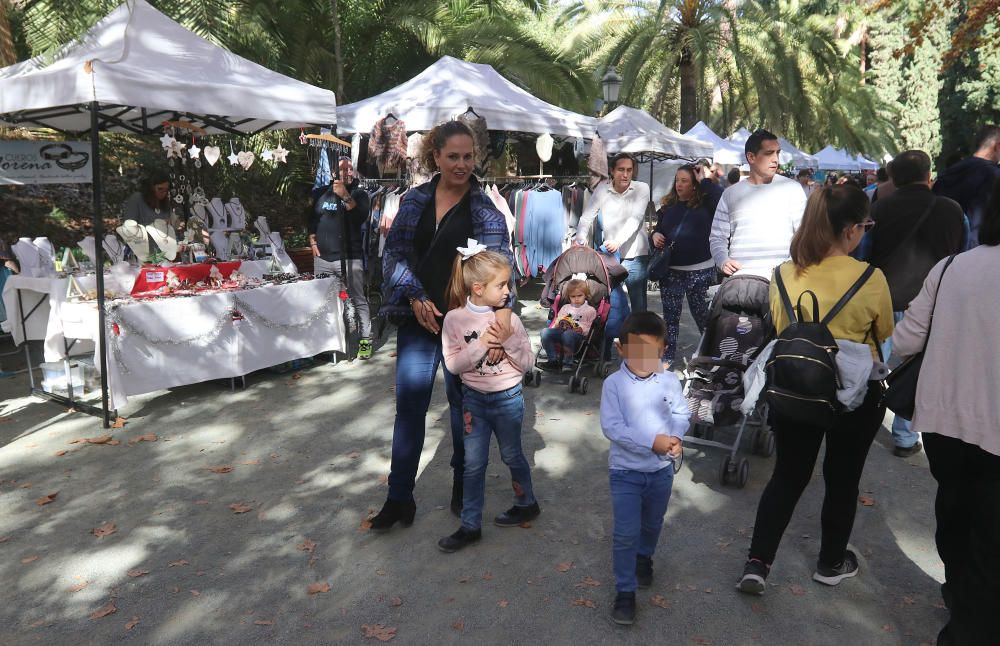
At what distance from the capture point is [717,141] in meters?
19.6

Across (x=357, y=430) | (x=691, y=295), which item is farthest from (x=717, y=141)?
(x=357, y=430)

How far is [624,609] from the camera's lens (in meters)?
3.22

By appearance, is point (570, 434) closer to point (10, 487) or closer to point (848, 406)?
point (848, 406)

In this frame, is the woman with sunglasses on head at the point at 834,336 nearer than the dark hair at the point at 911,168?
Yes

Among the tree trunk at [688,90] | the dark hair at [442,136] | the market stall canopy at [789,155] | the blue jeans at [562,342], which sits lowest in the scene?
the blue jeans at [562,342]

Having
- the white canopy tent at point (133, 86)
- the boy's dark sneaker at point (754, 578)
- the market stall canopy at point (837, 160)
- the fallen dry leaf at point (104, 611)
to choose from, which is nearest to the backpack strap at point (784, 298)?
the boy's dark sneaker at point (754, 578)

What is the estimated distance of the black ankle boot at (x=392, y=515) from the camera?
4133mm

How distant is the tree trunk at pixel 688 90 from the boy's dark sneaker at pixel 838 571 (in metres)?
18.8

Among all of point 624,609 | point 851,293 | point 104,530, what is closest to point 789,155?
point 851,293

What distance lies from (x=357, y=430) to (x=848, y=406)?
3878 mm

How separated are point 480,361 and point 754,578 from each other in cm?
163

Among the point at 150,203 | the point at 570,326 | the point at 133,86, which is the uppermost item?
the point at 133,86

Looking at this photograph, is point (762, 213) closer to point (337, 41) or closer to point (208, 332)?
point (208, 332)

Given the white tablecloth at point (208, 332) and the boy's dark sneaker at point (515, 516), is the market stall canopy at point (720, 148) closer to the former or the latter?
the white tablecloth at point (208, 332)
